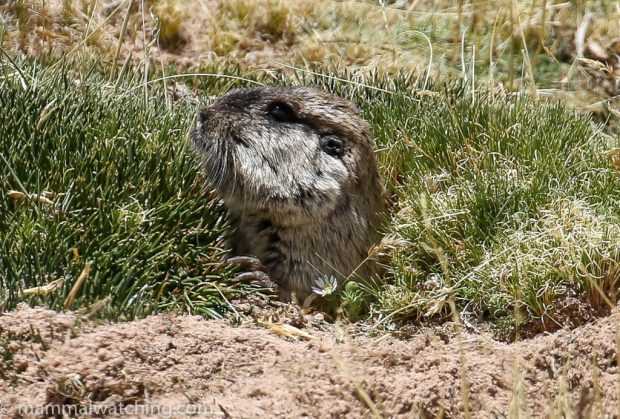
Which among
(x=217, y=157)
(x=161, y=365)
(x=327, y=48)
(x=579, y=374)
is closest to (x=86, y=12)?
(x=327, y=48)

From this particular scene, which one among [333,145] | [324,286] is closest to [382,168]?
[333,145]

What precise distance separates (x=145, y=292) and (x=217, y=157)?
39.5 inches

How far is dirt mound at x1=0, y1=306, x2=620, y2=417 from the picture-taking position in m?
3.53

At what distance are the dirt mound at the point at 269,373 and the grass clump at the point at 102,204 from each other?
25cm

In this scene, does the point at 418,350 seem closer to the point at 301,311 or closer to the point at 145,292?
the point at 301,311

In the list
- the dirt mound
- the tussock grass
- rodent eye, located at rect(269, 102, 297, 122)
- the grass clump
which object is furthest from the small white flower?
rodent eye, located at rect(269, 102, 297, 122)

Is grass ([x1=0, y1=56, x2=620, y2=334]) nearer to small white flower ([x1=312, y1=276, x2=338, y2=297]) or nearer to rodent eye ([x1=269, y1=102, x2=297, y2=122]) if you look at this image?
small white flower ([x1=312, y1=276, x2=338, y2=297])

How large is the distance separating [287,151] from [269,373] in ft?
5.21

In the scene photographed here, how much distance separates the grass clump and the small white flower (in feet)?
1.38

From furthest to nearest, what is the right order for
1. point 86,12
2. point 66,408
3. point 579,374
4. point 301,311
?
point 86,12, point 301,311, point 579,374, point 66,408

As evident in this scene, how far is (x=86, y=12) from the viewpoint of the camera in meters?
6.88

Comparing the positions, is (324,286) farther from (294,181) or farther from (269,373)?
(269,373)

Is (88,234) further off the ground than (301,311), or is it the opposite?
(88,234)

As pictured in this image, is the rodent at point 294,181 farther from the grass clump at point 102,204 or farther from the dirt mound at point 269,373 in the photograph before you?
the dirt mound at point 269,373
